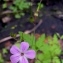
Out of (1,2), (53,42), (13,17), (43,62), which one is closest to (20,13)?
(13,17)

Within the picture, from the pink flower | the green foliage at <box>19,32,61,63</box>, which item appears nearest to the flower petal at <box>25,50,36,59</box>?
the pink flower

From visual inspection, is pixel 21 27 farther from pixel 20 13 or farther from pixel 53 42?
pixel 53 42

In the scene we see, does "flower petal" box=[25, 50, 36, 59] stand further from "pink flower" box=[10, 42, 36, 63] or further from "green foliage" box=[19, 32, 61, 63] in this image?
"green foliage" box=[19, 32, 61, 63]

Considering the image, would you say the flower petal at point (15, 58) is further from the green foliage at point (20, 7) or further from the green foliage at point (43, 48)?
the green foliage at point (20, 7)

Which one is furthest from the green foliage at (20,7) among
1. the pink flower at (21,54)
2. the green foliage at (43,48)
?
the pink flower at (21,54)

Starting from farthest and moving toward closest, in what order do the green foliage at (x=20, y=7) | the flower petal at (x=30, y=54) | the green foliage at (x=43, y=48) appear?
the green foliage at (x=20, y=7) < the green foliage at (x=43, y=48) < the flower petal at (x=30, y=54)

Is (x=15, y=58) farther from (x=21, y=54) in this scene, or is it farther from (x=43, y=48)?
(x=43, y=48)

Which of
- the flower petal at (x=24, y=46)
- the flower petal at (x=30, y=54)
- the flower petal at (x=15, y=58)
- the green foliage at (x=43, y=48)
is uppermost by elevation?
the flower petal at (x=24, y=46)

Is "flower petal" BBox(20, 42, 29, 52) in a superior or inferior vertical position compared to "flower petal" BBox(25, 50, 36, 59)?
superior

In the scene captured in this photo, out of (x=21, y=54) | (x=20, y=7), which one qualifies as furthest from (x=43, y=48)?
(x=20, y=7)
